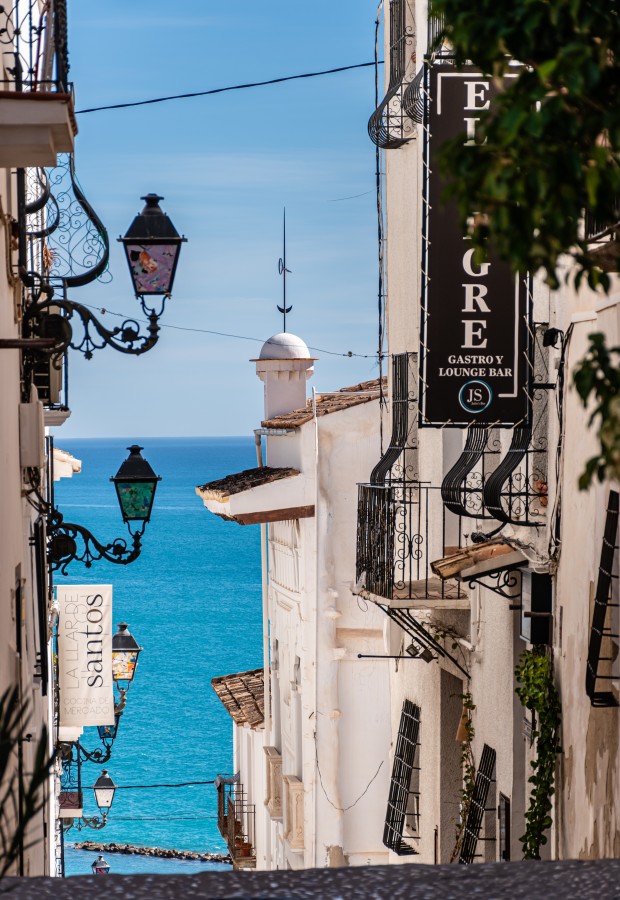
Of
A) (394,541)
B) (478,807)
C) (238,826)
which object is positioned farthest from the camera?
(238,826)

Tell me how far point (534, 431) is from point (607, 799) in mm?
2954

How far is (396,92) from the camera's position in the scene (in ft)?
48.5

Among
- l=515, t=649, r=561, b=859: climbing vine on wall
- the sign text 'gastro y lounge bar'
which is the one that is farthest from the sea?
the sign text 'gastro y lounge bar'

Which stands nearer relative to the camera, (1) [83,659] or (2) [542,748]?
(2) [542,748]

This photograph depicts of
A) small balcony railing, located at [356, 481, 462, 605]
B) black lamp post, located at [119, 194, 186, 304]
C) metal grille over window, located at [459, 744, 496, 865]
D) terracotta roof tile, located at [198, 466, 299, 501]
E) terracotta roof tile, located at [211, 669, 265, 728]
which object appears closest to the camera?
black lamp post, located at [119, 194, 186, 304]

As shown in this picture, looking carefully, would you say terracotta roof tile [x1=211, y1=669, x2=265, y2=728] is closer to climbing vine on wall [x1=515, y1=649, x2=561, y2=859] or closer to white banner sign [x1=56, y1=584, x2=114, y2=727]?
white banner sign [x1=56, y1=584, x2=114, y2=727]

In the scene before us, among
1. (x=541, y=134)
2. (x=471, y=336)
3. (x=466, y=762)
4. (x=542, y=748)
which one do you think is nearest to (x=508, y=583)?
(x=542, y=748)

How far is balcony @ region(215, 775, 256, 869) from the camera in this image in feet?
75.3

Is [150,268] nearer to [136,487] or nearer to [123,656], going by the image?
[136,487]

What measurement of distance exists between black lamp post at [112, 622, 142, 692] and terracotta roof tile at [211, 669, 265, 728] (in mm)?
3802

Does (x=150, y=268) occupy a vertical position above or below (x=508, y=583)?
above

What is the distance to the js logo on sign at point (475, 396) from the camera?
10.0 metres

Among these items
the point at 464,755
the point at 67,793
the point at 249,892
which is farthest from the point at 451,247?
the point at 67,793

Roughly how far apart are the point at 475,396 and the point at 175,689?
61.2m
